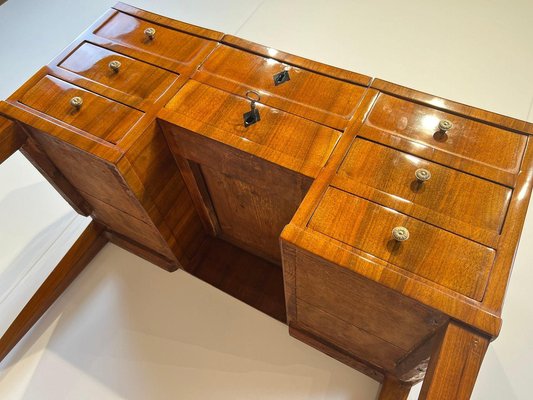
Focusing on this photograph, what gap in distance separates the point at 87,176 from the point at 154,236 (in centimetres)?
30

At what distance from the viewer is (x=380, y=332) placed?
0.99 metres

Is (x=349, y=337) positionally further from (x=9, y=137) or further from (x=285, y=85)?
(x=9, y=137)

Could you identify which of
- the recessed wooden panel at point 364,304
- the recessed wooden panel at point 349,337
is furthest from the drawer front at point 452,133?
the recessed wooden panel at point 349,337

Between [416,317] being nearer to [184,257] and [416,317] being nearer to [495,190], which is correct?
[495,190]

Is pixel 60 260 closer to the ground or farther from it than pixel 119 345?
farther from it

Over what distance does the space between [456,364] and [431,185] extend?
14.3 inches

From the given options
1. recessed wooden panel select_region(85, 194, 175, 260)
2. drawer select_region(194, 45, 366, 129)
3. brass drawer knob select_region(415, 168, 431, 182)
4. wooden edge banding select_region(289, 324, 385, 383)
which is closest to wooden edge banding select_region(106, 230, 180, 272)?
recessed wooden panel select_region(85, 194, 175, 260)

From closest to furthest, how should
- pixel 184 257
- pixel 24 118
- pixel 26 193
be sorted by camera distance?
pixel 24 118
pixel 184 257
pixel 26 193

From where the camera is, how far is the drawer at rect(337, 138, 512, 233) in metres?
0.82

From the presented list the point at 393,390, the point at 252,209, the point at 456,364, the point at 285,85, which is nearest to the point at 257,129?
the point at 285,85

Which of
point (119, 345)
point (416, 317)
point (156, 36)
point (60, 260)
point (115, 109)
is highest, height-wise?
point (156, 36)

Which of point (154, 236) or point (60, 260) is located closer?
point (154, 236)

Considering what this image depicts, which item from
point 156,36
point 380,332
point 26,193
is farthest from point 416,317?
point 26,193

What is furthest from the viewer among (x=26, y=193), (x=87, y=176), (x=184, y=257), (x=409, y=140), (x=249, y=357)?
(x=26, y=193)
